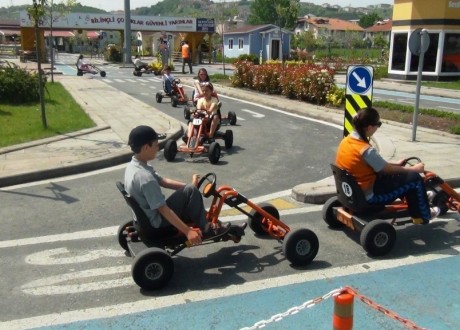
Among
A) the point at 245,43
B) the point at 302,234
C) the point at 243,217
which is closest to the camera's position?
the point at 302,234

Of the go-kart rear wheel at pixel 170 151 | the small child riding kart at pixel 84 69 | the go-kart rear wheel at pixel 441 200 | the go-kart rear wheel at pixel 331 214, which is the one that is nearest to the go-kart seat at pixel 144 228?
the go-kart rear wheel at pixel 331 214

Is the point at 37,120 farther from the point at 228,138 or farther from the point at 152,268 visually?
the point at 152,268

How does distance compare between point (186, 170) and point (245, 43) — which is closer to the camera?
point (186, 170)

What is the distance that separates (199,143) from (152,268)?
520cm

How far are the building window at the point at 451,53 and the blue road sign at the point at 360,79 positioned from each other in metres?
21.7

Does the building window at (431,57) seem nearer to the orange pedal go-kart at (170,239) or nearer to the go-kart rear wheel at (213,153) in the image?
the go-kart rear wheel at (213,153)

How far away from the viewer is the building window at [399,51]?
28359mm

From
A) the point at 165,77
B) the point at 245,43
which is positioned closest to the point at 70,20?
the point at 245,43

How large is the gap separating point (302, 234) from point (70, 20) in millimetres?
42309

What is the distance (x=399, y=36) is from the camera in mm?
28656

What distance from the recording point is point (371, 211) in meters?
5.35

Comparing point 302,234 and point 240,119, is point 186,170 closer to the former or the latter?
point 302,234

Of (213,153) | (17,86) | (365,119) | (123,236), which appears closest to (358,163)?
(365,119)

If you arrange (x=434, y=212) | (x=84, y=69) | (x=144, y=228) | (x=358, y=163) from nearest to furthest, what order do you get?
(x=144, y=228), (x=358, y=163), (x=434, y=212), (x=84, y=69)
